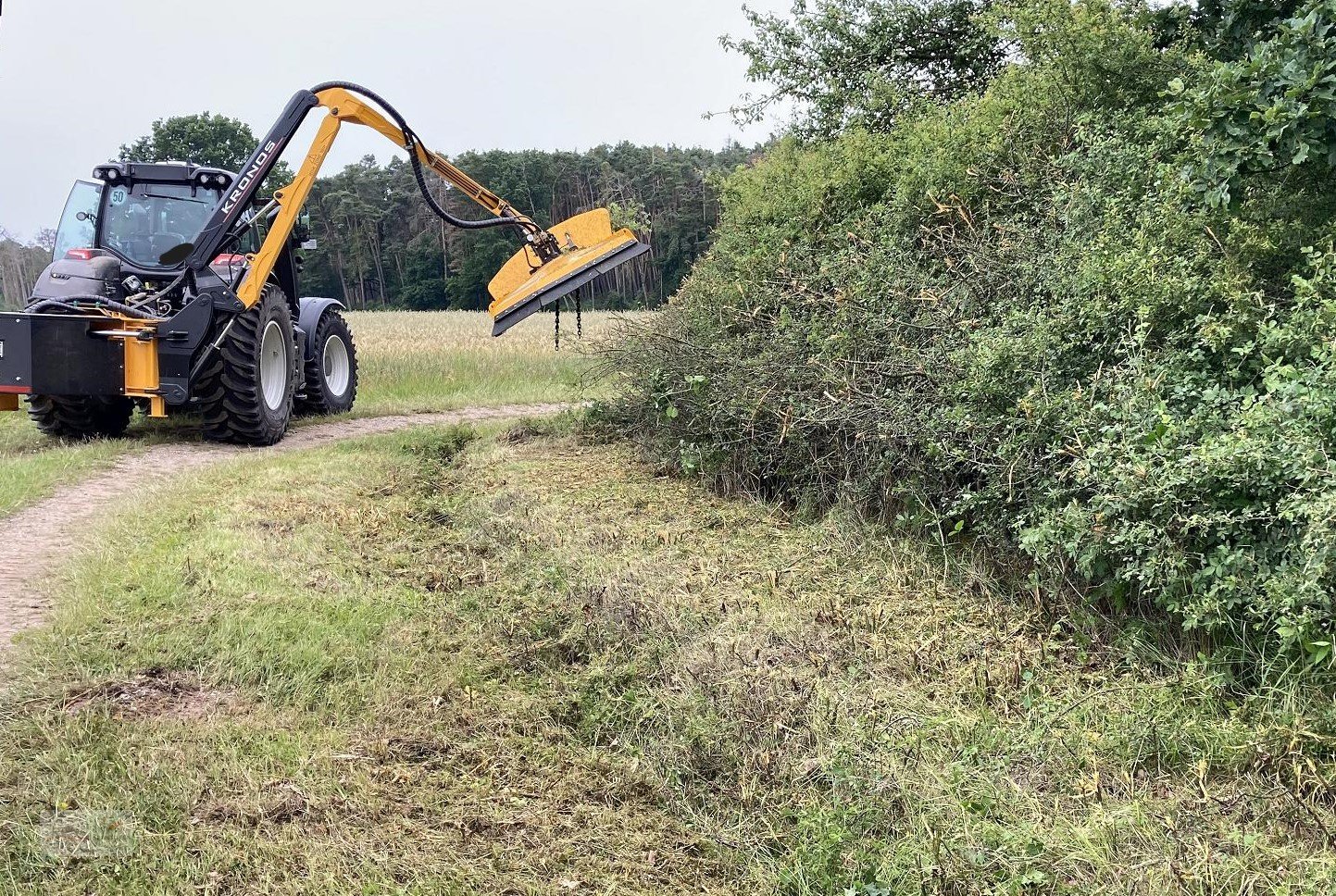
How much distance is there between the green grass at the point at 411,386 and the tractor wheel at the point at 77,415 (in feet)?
0.59

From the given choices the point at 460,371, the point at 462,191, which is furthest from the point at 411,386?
the point at 462,191

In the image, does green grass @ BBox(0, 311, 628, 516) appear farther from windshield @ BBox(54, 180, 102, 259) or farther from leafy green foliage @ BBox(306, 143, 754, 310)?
leafy green foliage @ BBox(306, 143, 754, 310)

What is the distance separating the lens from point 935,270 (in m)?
5.51

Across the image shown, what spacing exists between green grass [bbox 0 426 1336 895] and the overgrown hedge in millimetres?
416

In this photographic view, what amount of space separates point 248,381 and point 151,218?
2.32 metres

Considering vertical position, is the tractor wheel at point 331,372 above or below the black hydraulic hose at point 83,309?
below

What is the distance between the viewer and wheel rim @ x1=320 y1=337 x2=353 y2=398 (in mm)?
11586

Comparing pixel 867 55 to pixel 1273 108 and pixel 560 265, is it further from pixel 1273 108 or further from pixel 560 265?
pixel 1273 108

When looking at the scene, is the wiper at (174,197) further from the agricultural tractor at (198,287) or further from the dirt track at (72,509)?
the dirt track at (72,509)

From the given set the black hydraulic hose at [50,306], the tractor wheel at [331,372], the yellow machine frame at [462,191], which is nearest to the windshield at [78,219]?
the black hydraulic hose at [50,306]

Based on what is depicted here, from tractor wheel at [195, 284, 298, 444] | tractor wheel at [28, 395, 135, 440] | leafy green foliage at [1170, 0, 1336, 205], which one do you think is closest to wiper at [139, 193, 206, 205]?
tractor wheel at [195, 284, 298, 444]

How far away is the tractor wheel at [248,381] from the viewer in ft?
28.2

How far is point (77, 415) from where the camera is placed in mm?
8852

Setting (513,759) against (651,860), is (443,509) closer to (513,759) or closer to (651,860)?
(513,759)
